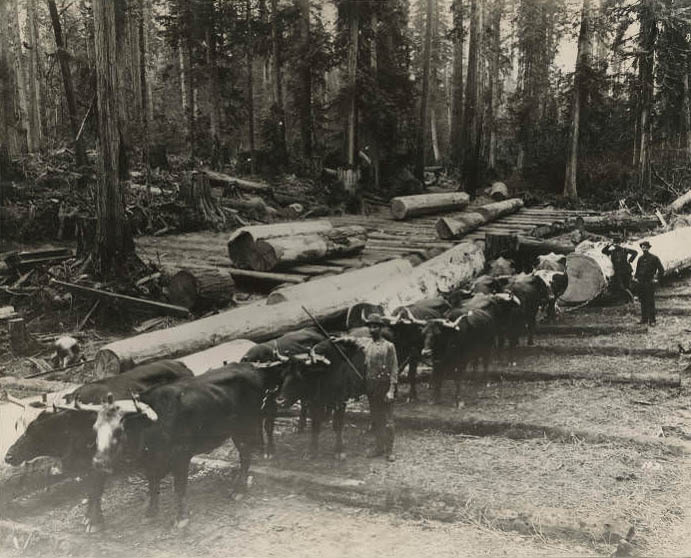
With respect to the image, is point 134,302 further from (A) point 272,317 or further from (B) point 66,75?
(B) point 66,75

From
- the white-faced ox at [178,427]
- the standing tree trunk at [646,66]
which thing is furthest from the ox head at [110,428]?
the standing tree trunk at [646,66]

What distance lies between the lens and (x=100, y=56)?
9.84 m

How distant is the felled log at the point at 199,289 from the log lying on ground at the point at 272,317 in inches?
43.7

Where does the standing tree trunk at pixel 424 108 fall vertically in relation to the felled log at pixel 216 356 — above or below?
above

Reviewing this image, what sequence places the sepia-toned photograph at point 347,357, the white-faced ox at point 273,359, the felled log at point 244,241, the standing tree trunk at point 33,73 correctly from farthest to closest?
the standing tree trunk at point 33,73 < the felled log at point 244,241 < the white-faced ox at point 273,359 < the sepia-toned photograph at point 347,357

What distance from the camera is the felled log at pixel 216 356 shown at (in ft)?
22.0

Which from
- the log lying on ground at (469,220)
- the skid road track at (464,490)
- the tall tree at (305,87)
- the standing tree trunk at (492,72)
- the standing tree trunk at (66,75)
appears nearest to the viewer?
the skid road track at (464,490)

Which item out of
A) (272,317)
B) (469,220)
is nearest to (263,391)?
(272,317)

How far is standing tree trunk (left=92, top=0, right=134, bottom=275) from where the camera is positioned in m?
9.82

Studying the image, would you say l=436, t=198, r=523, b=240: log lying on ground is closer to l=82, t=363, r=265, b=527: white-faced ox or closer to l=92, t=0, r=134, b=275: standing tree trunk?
l=92, t=0, r=134, b=275: standing tree trunk

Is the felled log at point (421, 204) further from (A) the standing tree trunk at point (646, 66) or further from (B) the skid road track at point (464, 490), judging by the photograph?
(B) the skid road track at point (464, 490)

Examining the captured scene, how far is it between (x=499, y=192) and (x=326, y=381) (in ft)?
58.9

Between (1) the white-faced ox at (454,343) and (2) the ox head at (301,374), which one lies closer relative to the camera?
(2) the ox head at (301,374)

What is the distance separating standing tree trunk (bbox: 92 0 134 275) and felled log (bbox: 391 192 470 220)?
8.97m
